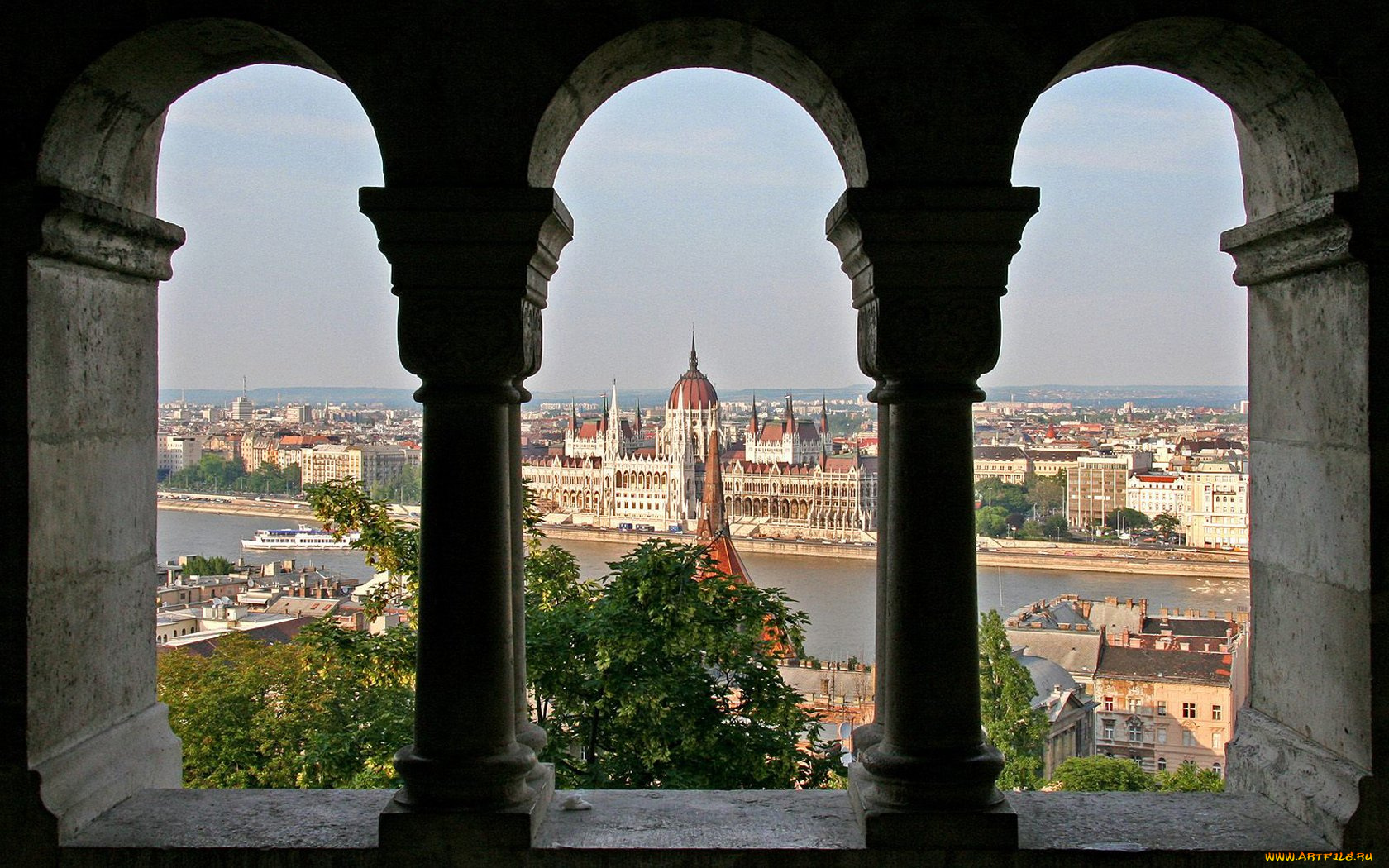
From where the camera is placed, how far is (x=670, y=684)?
5.98 meters

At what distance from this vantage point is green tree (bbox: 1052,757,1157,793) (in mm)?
11227

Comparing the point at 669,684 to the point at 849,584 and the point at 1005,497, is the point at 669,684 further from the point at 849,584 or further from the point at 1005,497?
the point at 849,584

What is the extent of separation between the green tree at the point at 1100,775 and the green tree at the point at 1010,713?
0.60 meters

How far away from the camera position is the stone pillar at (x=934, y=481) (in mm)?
2945

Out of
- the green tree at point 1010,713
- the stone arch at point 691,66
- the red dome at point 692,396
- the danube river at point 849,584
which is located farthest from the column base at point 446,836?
the red dome at point 692,396

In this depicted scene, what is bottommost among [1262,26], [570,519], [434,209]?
[570,519]

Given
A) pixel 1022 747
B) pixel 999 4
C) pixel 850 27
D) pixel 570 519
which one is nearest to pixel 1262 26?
pixel 999 4

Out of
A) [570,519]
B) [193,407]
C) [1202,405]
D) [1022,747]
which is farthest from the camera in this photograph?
[570,519]

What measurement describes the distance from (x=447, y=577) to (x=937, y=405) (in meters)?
1.42

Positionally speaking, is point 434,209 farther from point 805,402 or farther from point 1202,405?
point 805,402

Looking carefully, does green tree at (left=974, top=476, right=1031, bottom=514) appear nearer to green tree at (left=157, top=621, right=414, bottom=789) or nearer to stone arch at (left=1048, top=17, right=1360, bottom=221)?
green tree at (left=157, top=621, right=414, bottom=789)

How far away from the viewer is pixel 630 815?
321 cm

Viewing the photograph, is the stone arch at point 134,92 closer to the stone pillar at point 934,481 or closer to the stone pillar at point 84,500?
the stone pillar at point 84,500

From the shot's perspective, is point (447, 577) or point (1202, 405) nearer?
point (447, 577)
